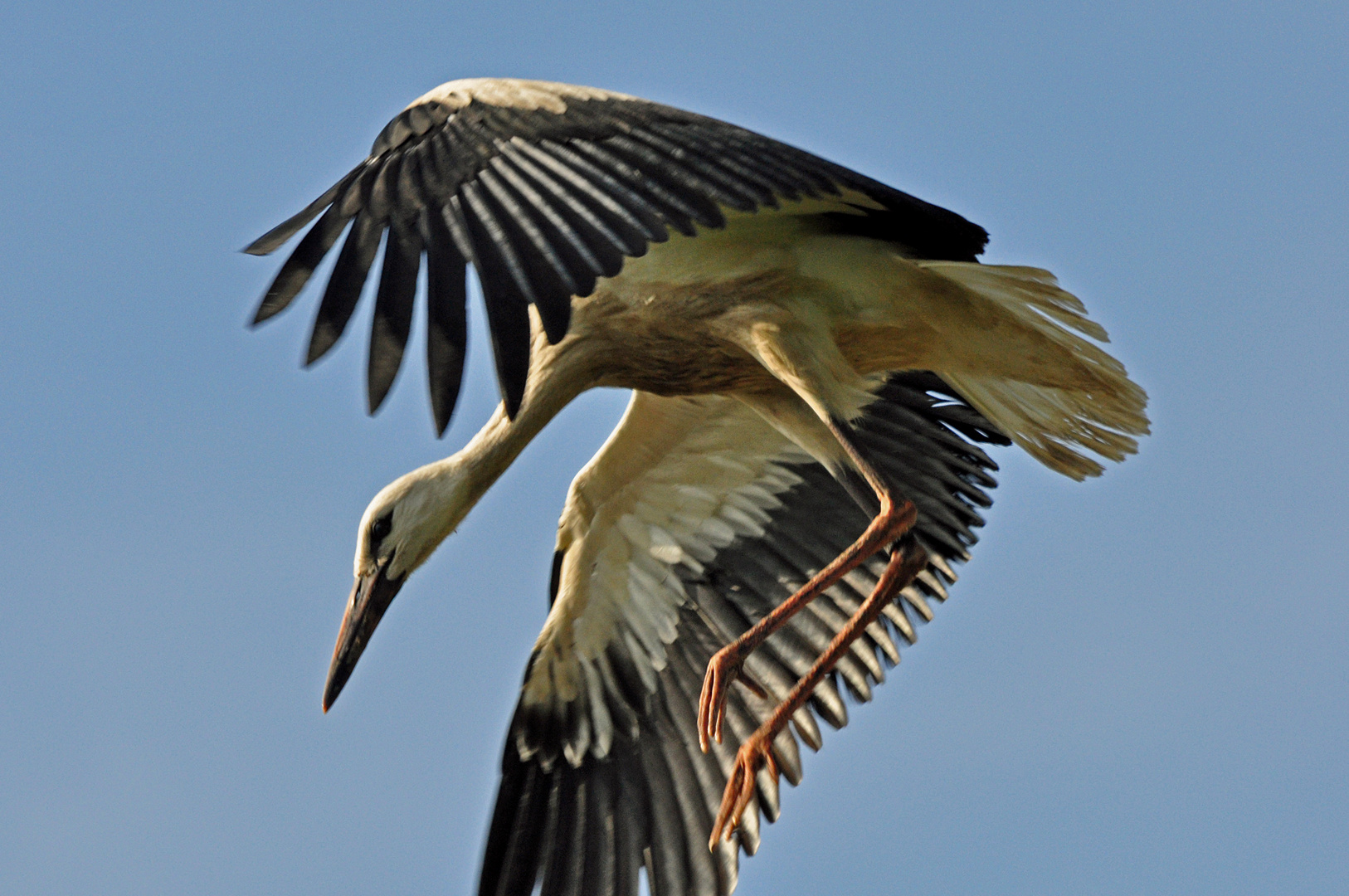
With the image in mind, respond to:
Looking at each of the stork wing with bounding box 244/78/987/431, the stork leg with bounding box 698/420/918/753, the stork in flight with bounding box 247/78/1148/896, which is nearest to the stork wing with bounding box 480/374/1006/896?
the stork in flight with bounding box 247/78/1148/896

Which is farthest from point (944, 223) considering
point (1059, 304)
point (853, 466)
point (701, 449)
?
point (701, 449)

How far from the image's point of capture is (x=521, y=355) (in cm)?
418

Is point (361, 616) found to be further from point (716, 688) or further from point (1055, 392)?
point (1055, 392)

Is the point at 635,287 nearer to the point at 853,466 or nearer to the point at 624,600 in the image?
the point at 853,466

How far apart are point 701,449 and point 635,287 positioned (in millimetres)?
1173

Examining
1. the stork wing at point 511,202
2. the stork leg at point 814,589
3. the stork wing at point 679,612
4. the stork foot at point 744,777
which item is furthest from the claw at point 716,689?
the stork wing at point 511,202

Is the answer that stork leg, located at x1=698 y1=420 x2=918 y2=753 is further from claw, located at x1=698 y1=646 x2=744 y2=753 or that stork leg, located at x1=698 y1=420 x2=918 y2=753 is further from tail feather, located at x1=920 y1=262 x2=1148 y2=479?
tail feather, located at x1=920 y1=262 x2=1148 y2=479

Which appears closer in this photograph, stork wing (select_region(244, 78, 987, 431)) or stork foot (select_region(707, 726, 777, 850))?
stork wing (select_region(244, 78, 987, 431))

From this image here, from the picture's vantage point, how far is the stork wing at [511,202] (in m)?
4.19

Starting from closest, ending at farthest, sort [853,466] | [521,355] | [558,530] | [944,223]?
[521,355]
[944,223]
[853,466]
[558,530]

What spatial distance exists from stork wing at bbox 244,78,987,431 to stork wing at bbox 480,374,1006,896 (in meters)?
1.56

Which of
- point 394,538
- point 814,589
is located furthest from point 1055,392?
point 394,538

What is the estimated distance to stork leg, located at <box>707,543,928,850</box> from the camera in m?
5.54

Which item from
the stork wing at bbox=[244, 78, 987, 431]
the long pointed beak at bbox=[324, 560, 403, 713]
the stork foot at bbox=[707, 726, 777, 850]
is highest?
the stork wing at bbox=[244, 78, 987, 431]
